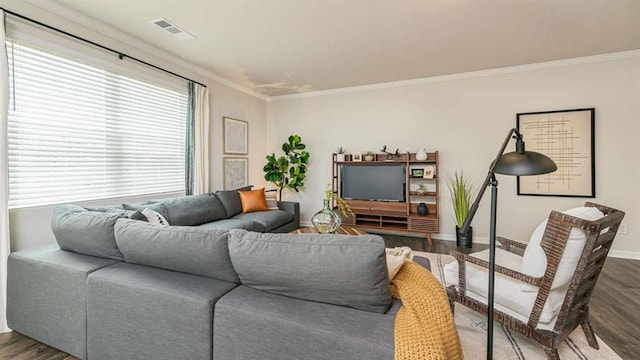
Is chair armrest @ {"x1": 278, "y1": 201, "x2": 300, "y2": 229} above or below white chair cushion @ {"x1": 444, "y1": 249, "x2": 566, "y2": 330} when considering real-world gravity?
above

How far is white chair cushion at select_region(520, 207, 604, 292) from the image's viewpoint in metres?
1.58

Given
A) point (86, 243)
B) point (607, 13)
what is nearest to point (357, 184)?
point (607, 13)

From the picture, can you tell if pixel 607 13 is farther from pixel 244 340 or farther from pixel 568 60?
pixel 244 340

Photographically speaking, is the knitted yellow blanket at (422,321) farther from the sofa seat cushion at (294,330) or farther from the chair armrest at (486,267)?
the chair armrest at (486,267)

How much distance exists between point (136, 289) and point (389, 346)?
1.28 metres

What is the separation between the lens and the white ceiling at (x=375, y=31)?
8.79 feet

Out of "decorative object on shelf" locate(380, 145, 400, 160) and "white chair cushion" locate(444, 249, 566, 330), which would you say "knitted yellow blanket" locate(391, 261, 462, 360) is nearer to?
"white chair cushion" locate(444, 249, 566, 330)

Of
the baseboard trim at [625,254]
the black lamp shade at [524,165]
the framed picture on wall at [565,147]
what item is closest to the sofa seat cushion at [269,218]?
the black lamp shade at [524,165]

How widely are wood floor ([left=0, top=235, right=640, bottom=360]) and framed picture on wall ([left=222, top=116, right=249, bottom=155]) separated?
3.41m

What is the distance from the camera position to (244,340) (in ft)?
4.10

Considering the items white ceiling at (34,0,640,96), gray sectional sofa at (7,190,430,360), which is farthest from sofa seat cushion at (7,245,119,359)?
white ceiling at (34,0,640,96)

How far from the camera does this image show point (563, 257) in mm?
1622

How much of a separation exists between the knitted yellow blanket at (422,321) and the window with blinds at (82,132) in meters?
3.22

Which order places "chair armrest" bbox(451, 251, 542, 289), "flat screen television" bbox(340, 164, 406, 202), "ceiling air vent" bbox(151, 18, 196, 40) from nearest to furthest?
"chair armrest" bbox(451, 251, 542, 289) < "ceiling air vent" bbox(151, 18, 196, 40) < "flat screen television" bbox(340, 164, 406, 202)
